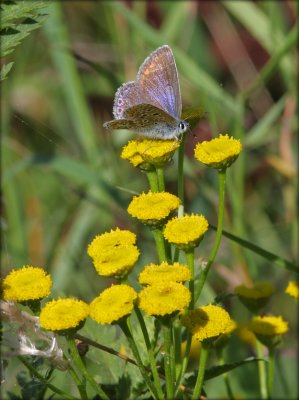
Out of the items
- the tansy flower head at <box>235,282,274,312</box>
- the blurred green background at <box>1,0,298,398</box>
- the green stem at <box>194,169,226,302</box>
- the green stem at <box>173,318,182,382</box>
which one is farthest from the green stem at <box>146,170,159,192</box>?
the blurred green background at <box>1,0,298,398</box>

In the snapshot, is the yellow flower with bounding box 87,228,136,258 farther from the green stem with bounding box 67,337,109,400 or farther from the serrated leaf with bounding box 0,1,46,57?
the serrated leaf with bounding box 0,1,46,57

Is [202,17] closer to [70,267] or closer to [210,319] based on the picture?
[70,267]

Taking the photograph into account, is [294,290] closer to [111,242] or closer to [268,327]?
[268,327]

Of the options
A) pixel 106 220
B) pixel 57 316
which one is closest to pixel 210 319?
pixel 57 316

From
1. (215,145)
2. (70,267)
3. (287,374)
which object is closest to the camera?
(215,145)

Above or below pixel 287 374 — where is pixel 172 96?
above

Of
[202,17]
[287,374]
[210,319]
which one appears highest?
[210,319]

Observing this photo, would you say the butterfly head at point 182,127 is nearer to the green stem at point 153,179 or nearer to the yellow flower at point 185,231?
the green stem at point 153,179
